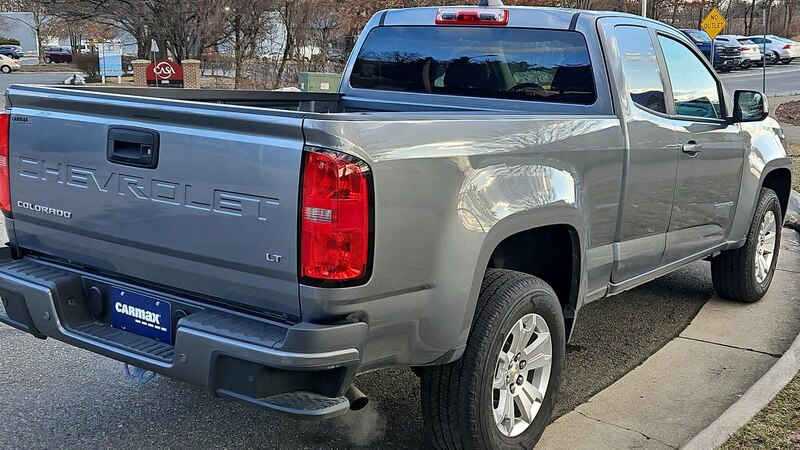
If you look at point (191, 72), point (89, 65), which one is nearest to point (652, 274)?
point (191, 72)

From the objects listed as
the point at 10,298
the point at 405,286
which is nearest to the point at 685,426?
the point at 405,286

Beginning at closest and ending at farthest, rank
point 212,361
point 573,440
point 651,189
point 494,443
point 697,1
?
point 212,361
point 494,443
point 573,440
point 651,189
point 697,1

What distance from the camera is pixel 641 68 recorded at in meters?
4.48

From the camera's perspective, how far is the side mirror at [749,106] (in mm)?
5066

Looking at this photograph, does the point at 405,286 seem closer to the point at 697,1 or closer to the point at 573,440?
the point at 573,440

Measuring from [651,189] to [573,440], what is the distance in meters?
1.42

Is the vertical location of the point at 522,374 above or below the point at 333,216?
below

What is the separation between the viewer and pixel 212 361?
2.72 metres

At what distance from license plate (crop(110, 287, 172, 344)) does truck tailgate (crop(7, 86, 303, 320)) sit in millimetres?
84

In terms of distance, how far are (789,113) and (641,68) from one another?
60.1 feet

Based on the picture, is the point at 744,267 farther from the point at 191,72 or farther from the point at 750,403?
the point at 191,72

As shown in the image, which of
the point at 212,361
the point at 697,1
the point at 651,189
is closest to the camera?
the point at 212,361

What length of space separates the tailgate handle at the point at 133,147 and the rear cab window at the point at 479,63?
2.18m

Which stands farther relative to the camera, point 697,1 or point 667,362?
point 697,1
